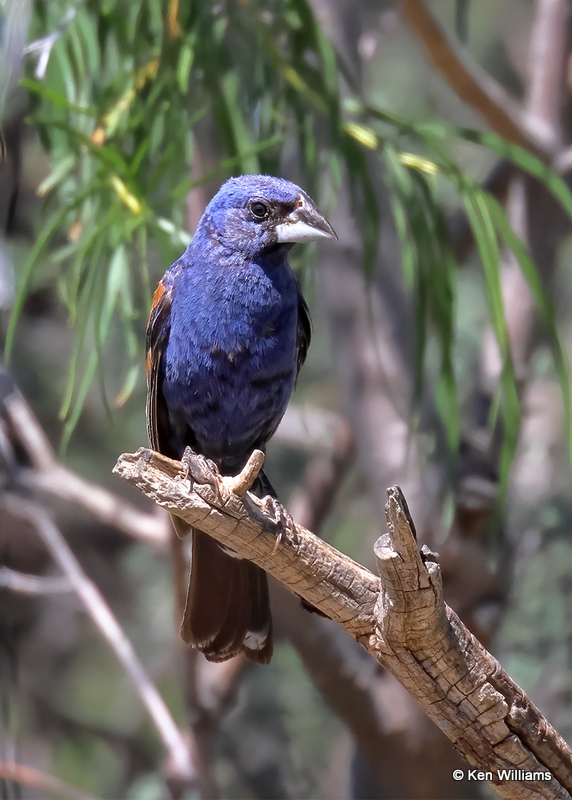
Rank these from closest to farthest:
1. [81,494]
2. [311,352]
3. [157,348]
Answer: [157,348] < [81,494] < [311,352]

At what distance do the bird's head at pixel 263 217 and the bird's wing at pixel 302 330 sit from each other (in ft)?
0.58

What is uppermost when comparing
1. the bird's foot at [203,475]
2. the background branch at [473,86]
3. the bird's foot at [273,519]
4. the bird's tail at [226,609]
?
the background branch at [473,86]

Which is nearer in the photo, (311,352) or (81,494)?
(81,494)

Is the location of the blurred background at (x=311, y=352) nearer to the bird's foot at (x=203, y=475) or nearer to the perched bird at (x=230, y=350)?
the perched bird at (x=230, y=350)

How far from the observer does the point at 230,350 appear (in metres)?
2.16

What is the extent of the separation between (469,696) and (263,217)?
1.21m

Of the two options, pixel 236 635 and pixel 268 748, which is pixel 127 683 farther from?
pixel 236 635

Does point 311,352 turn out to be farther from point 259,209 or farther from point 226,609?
point 226,609

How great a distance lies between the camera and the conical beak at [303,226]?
214 cm

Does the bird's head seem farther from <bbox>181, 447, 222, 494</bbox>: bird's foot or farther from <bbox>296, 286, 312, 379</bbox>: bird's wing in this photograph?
<bbox>181, 447, 222, 494</bbox>: bird's foot

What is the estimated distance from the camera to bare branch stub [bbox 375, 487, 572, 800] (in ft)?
5.13

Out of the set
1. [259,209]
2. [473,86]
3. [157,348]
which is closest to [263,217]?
[259,209]

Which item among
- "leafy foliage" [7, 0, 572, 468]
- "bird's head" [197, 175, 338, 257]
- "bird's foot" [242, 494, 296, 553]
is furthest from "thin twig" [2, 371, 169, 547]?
"bird's foot" [242, 494, 296, 553]

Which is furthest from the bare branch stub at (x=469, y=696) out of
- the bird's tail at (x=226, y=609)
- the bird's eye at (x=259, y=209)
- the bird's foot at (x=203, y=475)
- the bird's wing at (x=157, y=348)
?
the bird's eye at (x=259, y=209)
